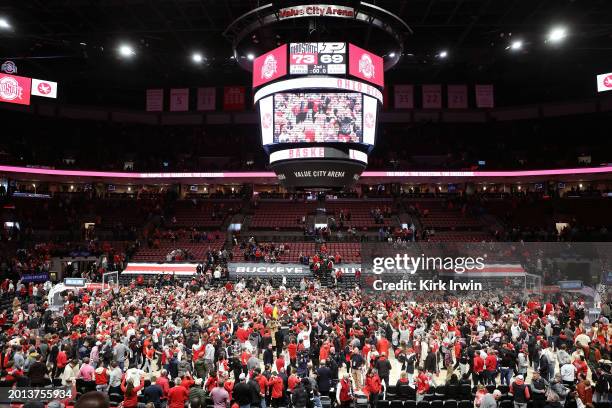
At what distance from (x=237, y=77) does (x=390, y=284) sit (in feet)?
109

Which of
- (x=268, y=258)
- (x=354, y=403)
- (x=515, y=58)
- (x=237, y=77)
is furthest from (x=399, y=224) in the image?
(x=354, y=403)

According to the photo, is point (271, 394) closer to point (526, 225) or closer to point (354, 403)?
point (354, 403)

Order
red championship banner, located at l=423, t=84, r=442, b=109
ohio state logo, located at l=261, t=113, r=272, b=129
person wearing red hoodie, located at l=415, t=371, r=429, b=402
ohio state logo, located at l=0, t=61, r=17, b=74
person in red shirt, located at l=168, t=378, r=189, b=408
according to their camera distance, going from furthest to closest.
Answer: red championship banner, located at l=423, t=84, r=442, b=109
ohio state logo, located at l=0, t=61, r=17, b=74
ohio state logo, located at l=261, t=113, r=272, b=129
person wearing red hoodie, located at l=415, t=371, r=429, b=402
person in red shirt, located at l=168, t=378, r=189, b=408

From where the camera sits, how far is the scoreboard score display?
16.3 meters

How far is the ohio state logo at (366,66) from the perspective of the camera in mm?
16886

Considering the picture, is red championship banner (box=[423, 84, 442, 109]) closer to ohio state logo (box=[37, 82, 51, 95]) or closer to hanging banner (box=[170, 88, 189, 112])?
hanging banner (box=[170, 88, 189, 112])

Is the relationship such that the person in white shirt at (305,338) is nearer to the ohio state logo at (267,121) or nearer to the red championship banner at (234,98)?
the ohio state logo at (267,121)

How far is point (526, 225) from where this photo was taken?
36531 millimetres

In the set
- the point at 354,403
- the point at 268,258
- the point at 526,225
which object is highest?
the point at 526,225

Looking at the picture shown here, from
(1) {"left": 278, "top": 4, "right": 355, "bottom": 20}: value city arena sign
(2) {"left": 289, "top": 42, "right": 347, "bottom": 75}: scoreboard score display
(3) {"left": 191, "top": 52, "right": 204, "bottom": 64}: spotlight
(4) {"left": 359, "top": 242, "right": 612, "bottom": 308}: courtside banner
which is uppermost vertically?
(3) {"left": 191, "top": 52, "right": 204, "bottom": 64}: spotlight

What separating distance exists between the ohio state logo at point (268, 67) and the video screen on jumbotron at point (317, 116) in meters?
0.85

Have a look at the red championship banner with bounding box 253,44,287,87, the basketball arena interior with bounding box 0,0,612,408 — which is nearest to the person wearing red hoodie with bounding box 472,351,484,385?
the basketball arena interior with bounding box 0,0,612,408

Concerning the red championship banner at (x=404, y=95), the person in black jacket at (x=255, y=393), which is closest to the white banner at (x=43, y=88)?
the red championship banner at (x=404, y=95)

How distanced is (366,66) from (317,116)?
2.67 m
